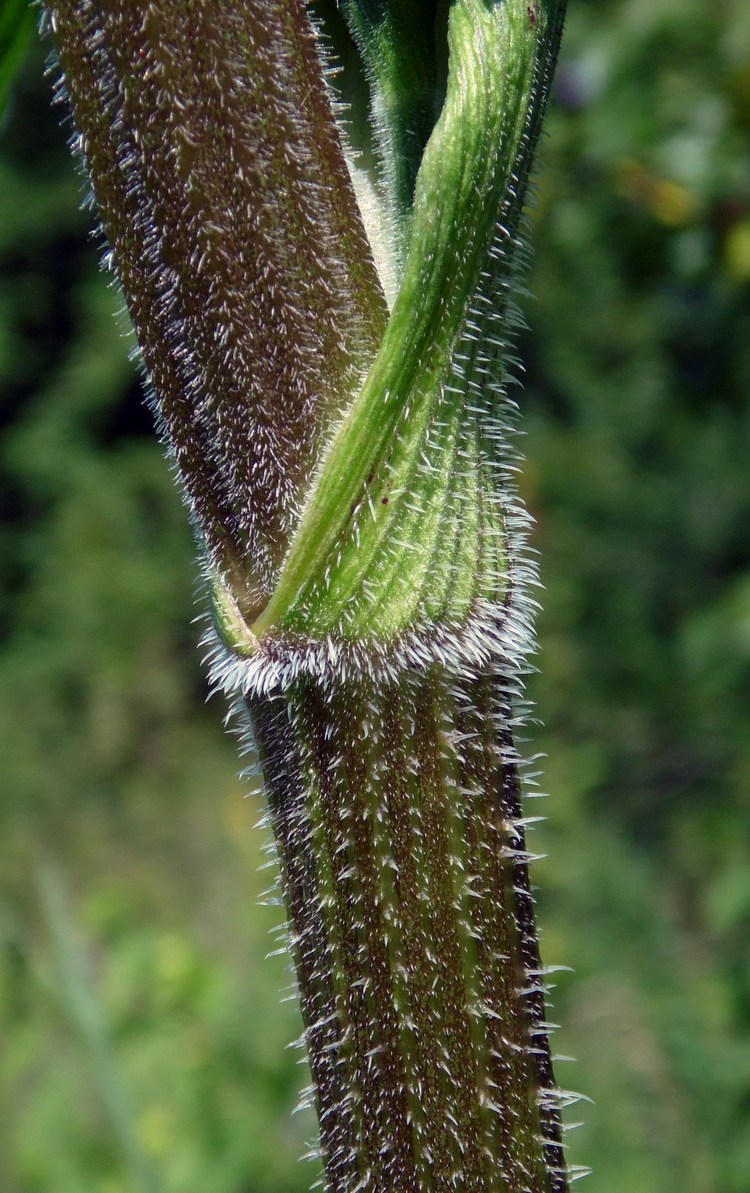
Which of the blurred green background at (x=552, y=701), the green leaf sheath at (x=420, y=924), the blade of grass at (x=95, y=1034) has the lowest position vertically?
the blurred green background at (x=552, y=701)

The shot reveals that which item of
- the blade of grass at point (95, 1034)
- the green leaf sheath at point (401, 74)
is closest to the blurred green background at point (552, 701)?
the blade of grass at point (95, 1034)

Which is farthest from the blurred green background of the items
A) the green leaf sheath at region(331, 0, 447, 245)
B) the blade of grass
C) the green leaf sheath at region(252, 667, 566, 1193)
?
the green leaf sheath at region(331, 0, 447, 245)

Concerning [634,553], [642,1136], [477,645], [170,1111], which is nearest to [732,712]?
[634,553]

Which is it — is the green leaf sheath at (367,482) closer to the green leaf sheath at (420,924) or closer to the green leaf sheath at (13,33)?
the green leaf sheath at (420,924)

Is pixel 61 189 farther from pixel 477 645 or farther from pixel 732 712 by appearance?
pixel 477 645

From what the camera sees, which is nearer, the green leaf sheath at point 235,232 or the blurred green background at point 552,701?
the green leaf sheath at point 235,232

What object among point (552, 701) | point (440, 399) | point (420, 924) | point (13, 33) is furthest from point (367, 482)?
point (552, 701)
